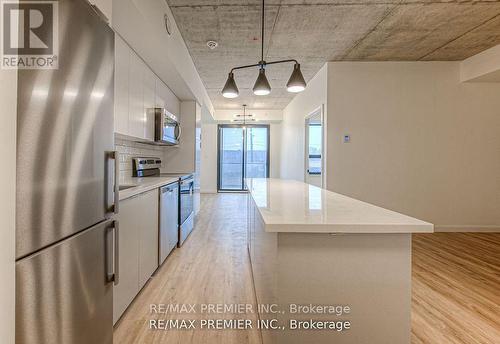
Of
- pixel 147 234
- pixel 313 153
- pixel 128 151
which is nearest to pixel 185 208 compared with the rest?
pixel 128 151

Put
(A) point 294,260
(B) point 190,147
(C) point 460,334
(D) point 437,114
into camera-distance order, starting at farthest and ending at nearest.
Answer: (B) point 190,147, (D) point 437,114, (C) point 460,334, (A) point 294,260

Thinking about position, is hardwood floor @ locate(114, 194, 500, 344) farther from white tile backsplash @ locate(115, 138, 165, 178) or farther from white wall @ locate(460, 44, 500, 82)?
white wall @ locate(460, 44, 500, 82)

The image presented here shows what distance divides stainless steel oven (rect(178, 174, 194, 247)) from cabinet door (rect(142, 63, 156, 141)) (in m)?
0.70

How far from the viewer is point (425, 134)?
175 inches

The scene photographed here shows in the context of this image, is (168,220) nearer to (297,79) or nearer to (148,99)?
(148,99)

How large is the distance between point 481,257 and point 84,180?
161 inches

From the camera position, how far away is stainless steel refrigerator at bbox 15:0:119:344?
0.87 meters

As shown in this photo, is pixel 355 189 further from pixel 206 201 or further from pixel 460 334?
pixel 206 201

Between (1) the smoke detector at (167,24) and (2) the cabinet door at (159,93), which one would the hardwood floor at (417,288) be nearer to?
(2) the cabinet door at (159,93)

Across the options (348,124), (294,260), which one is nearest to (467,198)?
(348,124)

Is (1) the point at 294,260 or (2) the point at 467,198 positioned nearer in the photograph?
(1) the point at 294,260

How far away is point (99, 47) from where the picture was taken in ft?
4.18

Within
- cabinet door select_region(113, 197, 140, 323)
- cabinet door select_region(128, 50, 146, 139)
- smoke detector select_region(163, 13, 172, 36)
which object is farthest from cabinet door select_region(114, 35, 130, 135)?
cabinet door select_region(113, 197, 140, 323)


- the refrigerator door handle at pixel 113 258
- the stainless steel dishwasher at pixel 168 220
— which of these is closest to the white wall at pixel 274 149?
the stainless steel dishwasher at pixel 168 220
